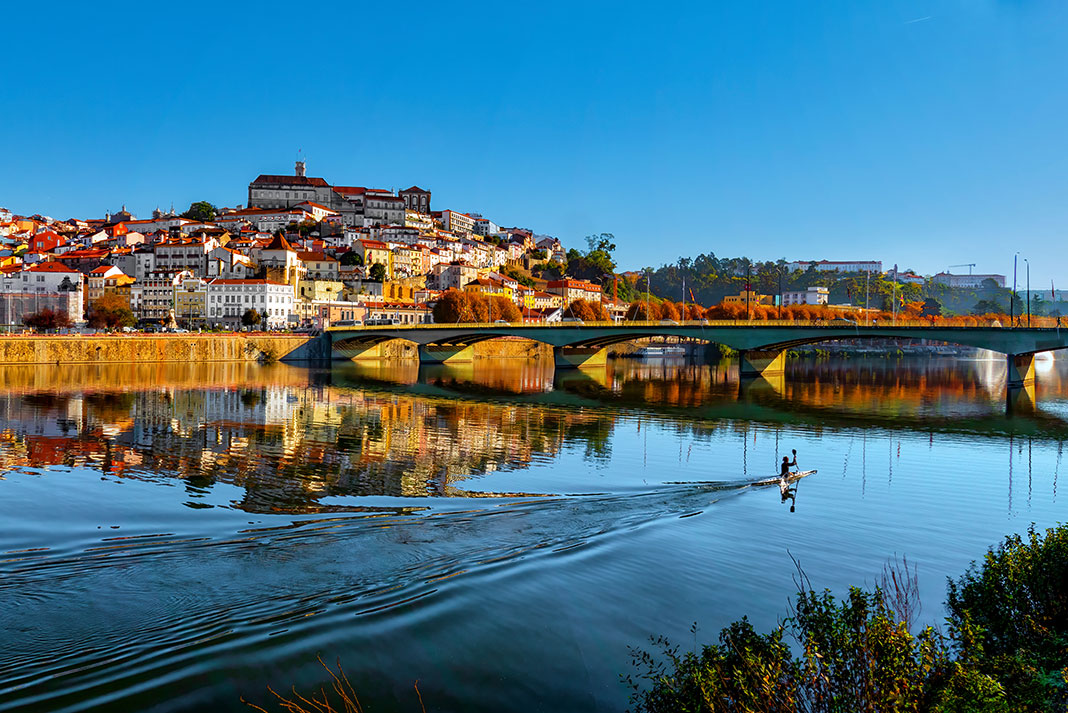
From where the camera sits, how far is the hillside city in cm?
9988

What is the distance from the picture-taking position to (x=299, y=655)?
9.01 m

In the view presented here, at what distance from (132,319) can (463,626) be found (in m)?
92.6

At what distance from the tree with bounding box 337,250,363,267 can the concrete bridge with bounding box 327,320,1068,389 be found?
1399 inches

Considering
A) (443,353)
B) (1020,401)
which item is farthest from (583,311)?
(1020,401)

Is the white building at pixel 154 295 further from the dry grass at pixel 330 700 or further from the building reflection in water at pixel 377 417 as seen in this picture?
the dry grass at pixel 330 700

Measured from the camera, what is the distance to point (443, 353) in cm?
8694

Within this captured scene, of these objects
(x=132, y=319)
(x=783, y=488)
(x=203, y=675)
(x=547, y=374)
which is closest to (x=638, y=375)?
(x=547, y=374)

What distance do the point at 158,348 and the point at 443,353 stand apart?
28.7m

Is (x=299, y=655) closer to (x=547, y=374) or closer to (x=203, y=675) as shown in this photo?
(x=203, y=675)

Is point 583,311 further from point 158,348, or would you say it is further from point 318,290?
point 158,348

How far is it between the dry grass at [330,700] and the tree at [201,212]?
525 ft

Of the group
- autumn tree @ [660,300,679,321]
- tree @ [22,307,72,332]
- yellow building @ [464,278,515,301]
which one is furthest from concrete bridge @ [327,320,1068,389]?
autumn tree @ [660,300,679,321]

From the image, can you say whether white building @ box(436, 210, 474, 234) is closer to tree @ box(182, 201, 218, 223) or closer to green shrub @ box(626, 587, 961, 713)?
tree @ box(182, 201, 218, 223)

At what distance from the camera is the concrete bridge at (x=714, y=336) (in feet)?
177
